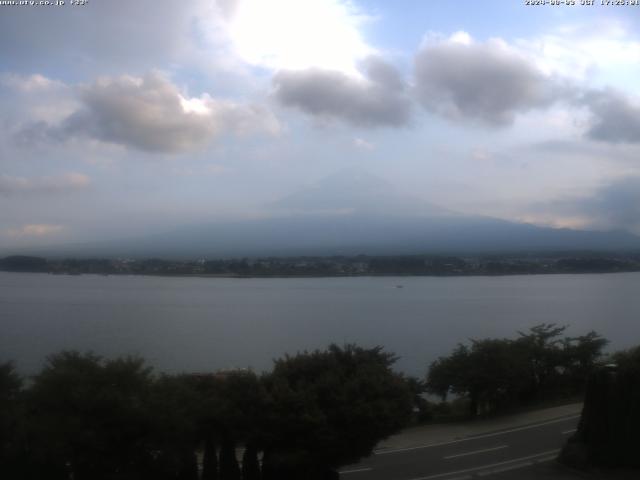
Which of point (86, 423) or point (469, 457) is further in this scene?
point (469, 457)

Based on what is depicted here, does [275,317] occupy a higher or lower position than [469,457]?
lower

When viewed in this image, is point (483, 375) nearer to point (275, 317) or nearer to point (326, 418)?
point (326, 418)

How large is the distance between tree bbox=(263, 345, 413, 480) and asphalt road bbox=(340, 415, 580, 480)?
1.24 m

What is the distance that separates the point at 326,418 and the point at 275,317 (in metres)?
28.4

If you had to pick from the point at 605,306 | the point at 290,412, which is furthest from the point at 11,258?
the point at 290,412

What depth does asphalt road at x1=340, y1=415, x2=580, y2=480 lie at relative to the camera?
8.96 metres

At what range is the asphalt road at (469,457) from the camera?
29.4 ft

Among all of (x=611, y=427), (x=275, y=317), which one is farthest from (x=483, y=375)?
(x=275, y=317)

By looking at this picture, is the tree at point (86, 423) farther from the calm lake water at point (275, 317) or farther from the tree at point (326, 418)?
the calm lake water at point (275, 317)

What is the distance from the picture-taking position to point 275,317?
35.9 meters

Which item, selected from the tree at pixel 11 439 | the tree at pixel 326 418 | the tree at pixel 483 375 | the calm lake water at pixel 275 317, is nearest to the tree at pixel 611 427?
the tree at pixel 326 418

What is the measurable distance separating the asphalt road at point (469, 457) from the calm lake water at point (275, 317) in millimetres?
10394

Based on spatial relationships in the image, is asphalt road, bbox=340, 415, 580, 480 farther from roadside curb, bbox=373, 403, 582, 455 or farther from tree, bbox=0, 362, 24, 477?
tree, bbox=0, 362, 24, 477

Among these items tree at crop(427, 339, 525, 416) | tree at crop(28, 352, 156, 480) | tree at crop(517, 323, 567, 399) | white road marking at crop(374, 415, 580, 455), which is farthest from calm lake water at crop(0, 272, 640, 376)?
tree at crop(28, 352, 156, 480)
